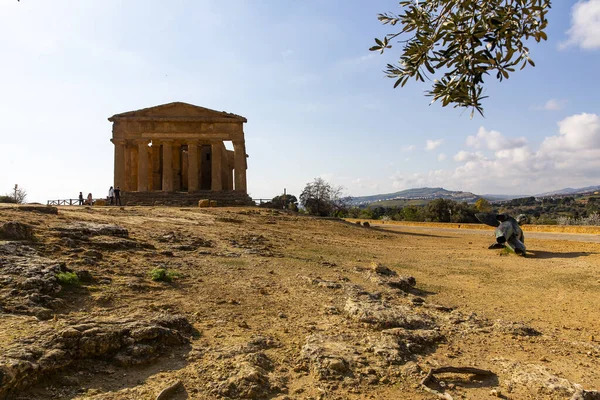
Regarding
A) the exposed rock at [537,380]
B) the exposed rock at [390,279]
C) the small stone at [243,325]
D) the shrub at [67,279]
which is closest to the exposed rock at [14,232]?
the shrub at [67,279]

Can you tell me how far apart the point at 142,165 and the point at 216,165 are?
5678 millimetres

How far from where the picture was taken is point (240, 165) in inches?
1348

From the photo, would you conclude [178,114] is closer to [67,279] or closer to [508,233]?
[508,233]

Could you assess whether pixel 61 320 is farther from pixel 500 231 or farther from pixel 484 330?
pixel 500 231

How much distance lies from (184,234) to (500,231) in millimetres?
11428

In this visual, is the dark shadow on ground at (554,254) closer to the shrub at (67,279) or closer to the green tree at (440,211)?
the shrub at (67,279)

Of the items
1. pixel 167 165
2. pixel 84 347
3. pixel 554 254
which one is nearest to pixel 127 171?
pixel 167 165

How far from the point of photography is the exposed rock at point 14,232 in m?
7.40

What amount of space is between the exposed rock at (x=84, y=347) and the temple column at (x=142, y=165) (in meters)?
29.7

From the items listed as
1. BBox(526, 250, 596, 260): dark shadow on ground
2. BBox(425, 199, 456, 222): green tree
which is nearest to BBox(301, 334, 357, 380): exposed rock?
BBox(526, 250, 596, 260): dark shadow on ground

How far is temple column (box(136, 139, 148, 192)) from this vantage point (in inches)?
1288

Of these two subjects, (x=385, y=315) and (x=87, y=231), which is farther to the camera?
(x=87, y=231)

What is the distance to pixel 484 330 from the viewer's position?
5902mm

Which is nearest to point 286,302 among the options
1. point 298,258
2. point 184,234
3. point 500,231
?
point 298,258
